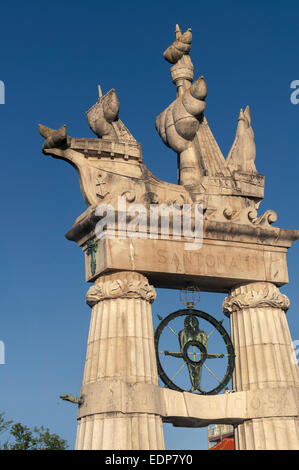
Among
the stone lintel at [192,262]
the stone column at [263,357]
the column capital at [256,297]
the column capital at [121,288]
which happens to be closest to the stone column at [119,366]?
the column capital at [121,288]

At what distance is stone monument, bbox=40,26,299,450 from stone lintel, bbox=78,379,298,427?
0.09ft

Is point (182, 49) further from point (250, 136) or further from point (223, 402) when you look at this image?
Result: point (223, 402)

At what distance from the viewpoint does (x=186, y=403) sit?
2230 centimetres

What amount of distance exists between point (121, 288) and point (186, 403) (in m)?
3.42

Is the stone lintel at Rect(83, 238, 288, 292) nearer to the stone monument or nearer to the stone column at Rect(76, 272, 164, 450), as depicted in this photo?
the stone monument

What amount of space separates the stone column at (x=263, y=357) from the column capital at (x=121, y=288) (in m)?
2.92

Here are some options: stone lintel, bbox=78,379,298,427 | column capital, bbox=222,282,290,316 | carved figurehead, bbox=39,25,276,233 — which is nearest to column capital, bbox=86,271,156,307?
carved figurehead, bbox=39,25,276,233

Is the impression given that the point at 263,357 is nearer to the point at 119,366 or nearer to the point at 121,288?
the point at 119,366

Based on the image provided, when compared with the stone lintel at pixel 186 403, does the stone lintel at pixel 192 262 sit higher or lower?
higher

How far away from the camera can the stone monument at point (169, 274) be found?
21328 mm

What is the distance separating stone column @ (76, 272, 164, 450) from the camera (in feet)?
68.0

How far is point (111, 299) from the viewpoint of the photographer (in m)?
22.2

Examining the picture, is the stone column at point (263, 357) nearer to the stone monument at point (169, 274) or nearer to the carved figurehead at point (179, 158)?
the stone monument at point (169, 274)

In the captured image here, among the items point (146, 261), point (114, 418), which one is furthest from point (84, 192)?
point (114, 418)
